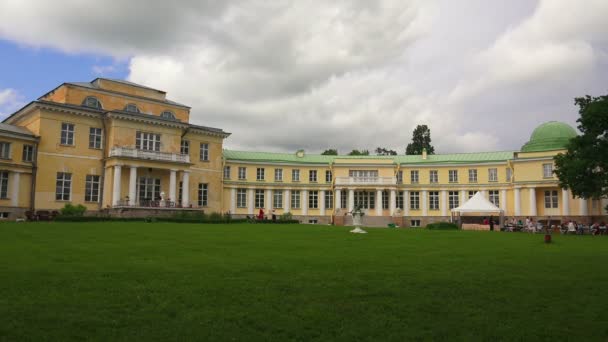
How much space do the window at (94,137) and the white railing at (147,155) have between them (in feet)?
7.33

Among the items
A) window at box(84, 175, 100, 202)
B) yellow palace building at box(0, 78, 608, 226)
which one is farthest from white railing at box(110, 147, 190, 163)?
window at box(84, 175, 100, 202)

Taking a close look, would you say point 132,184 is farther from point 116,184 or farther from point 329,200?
point 329,200

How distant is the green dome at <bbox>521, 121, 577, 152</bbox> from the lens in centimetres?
5275

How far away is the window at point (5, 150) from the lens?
35875 mm

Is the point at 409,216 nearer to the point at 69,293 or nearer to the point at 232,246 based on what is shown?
the point at 232,246

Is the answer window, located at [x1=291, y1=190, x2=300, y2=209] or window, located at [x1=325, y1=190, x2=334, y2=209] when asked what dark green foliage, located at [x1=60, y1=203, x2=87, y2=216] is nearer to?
window, located at [x1=291, y1=190, x2=300, y2=209]

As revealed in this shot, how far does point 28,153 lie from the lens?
3750cm

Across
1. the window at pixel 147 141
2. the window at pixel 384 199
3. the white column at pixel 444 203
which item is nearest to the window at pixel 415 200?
the white column at pixel 444 203

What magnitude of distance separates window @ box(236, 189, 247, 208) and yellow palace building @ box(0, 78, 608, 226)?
4.5 inches

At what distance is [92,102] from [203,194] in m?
13.4

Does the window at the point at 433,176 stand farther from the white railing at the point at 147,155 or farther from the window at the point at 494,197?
the white railing at the point at 147,155

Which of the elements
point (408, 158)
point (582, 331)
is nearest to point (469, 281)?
point (582, 331)

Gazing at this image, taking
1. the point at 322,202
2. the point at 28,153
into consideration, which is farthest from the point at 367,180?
the point at 28,153

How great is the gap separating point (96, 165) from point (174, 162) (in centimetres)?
632
